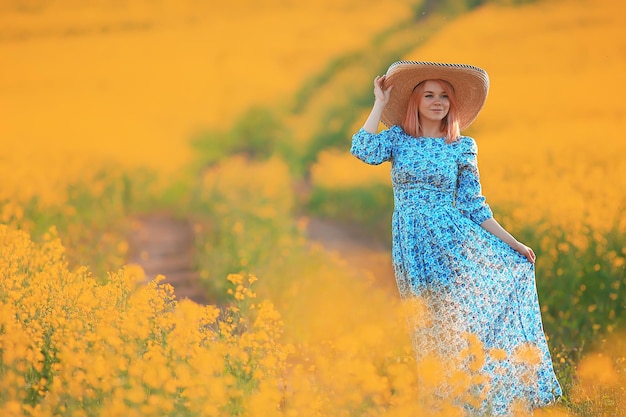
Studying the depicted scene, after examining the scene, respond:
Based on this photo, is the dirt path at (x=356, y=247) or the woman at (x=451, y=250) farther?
the dirt path at (x=356, y=247)

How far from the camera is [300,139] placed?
18.4 m

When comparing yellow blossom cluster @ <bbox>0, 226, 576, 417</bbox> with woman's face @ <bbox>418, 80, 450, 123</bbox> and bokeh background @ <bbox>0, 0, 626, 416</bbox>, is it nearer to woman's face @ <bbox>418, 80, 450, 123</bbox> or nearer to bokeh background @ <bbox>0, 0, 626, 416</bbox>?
bokeh background @ <bbox>0, 0, 626, 416</bbox>

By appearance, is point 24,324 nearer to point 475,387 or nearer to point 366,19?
point 475,387

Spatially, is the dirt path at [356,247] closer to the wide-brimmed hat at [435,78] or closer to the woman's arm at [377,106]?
the wide-brimmed hat at [435,78]

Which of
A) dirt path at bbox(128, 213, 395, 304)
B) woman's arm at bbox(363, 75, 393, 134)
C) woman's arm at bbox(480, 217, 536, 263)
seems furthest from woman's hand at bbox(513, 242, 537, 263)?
dirt path at bbox(128, 213, 395, 304)

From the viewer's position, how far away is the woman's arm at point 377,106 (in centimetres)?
437

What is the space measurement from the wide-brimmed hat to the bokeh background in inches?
45.1

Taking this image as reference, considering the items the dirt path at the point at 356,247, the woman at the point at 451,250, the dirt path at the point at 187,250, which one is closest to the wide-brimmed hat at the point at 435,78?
the woman at the point at 451,250

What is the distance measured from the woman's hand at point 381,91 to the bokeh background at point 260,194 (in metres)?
1.07

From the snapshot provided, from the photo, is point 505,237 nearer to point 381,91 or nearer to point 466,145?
point 466,145

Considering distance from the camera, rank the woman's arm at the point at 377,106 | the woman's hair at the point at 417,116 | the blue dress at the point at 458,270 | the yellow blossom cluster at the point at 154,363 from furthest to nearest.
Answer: the woman's hair at the point at 417,116 < the woman's arm at the point at 377,106 < the blue dress at the point at 458,270 < the yellow blossom cluster at the point at 154,363

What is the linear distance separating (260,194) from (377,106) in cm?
594

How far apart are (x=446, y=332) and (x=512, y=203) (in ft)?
13.7

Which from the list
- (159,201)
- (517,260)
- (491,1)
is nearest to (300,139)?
(491,1)
